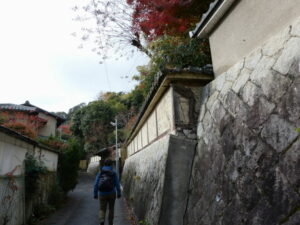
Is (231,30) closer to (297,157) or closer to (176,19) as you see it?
(297,157)

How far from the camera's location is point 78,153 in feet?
53.9

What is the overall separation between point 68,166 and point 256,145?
14.8 metres

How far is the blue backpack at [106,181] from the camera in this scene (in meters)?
6.84

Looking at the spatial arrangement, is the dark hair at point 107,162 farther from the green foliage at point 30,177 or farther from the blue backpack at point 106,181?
the green foliage at point 30,177

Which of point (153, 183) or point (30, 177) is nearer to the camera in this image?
point (153, 183)

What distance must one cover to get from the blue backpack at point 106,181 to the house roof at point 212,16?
15.8 ft

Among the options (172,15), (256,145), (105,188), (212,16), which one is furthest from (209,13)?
(105,188)

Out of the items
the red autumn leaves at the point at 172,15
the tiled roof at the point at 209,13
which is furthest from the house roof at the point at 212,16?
the red autumn leaves at the point at 172,15

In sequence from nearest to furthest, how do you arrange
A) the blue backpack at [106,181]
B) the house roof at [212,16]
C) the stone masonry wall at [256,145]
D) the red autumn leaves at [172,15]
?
the stone masonry wall at [256,145], the house roof at [212,16], the blue backpack at [106,181], the red autumn leaves at [172,15]

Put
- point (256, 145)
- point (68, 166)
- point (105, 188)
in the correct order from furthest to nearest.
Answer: point (68, 166)
point (105, 188)
point (256, 145)

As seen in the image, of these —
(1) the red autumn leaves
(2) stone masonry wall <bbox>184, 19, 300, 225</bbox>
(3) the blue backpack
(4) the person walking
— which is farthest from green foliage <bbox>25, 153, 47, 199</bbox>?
(1) the red autumn leaves

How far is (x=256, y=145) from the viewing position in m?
3.22

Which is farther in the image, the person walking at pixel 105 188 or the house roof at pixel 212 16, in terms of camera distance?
the person walking at pixel 105 188

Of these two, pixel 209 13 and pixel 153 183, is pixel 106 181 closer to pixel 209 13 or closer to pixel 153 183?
pixel 153 183
